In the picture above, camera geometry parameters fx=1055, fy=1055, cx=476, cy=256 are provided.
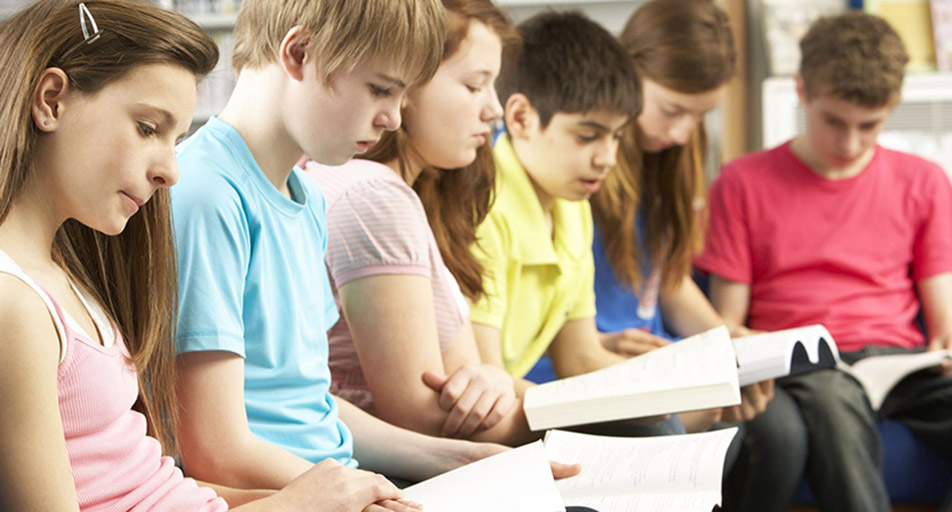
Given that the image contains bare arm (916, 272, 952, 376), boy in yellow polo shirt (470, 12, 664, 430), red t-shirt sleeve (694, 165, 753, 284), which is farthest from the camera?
red t-shirt sleeve (694, 165, 753, 284)

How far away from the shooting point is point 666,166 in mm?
2039

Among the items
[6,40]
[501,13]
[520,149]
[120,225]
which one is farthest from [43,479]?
[520,149]

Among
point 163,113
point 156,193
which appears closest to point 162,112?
point 163,113

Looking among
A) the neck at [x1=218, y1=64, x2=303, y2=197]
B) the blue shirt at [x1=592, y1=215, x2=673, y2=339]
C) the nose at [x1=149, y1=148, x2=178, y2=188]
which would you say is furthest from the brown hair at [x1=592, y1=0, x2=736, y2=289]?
the nose at [x1=149, y1=148, x2=178, y2=188]

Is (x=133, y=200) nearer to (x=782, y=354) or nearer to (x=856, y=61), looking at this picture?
(x=782, y=354)

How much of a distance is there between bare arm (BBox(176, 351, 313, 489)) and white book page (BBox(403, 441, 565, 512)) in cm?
13

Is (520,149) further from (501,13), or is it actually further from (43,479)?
(43,479)

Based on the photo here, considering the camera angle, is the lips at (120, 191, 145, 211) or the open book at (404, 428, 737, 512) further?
the open book at (404, 428, 737, 512)

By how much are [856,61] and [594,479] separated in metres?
1.38

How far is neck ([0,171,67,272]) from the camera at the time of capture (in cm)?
76

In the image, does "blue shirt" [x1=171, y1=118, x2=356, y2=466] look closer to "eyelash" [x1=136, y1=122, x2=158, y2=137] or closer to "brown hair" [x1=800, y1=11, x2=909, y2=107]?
"eyelash" [x1=136, y1=122, x2=158, y2=137]

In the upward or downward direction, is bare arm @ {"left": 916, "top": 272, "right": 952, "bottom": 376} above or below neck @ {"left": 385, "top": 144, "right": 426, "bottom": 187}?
below

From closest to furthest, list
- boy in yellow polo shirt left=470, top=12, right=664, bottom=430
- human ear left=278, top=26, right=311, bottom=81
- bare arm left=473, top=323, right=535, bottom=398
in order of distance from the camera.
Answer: human ear left=278, top=26, right=311, bottom=81, bare arm left=473, top=323, right=535, bottom=398, boy in yellow polo shirt left=470, top=12, right=664, bottom=430

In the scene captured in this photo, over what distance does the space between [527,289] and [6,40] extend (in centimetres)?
97
